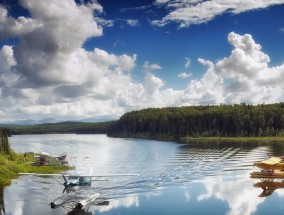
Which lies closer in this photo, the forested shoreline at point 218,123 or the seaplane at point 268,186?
the seaplane at point 268,186

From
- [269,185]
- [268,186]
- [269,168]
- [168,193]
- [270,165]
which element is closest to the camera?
[168,193]

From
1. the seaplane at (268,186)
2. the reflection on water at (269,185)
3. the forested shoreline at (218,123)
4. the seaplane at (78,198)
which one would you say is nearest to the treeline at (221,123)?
the forested shoreline at (218,123)

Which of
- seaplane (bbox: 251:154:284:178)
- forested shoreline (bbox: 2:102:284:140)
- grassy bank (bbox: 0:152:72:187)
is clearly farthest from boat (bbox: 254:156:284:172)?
forested shoreline (bbox: 2:102:284:140)

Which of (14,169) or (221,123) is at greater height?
(221,123)

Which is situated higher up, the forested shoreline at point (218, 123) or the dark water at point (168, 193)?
the forested shoreline at point (218, 123)

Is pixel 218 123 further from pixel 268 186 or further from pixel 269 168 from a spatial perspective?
pixel 268 186

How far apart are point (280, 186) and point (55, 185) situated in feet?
80.4

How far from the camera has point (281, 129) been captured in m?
139

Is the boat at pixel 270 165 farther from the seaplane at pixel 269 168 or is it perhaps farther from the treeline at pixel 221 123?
the treeline at pixel 221 123

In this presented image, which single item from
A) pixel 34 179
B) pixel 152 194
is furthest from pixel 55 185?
pixel 152 194

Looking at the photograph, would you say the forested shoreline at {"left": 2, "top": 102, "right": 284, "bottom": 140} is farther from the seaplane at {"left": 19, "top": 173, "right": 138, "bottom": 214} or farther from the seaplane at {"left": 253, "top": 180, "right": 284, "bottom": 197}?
the seaplane at {"left": 19, "top": 173, "right": 138, "bottom": 214}

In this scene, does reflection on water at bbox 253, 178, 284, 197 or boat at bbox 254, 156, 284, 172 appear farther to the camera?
boat at bbox 254, 156, 284, 172

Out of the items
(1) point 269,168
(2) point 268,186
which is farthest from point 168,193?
(1) point 269,168

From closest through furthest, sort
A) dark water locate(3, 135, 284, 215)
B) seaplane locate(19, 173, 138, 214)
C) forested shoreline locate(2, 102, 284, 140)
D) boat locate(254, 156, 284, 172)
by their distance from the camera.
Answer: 1. seaplane locate(19, 173, 138, 214)
2. dark water locate(3, 135, 284, 215)
3. boat locate(254, 156, 284, 172)
4. forested shoreline locate(2, 102, 284, 140)
